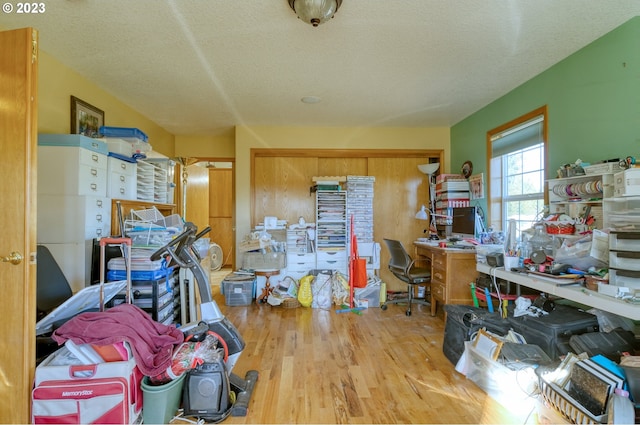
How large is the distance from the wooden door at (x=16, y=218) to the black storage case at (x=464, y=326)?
260 cm

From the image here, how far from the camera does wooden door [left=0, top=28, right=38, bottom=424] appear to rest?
142 cm

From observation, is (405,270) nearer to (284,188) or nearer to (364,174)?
(364,174)

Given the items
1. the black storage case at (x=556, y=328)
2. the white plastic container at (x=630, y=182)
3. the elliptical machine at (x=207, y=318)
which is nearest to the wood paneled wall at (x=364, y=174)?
the black storage case at (x=556, y=328)

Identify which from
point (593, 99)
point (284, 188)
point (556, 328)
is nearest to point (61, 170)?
point (284, 188)

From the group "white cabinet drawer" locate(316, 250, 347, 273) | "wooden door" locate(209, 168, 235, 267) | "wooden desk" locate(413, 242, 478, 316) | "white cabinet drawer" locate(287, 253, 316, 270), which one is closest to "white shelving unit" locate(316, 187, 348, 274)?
"white cabinet drawer" locate(316, 250, 347, 273)

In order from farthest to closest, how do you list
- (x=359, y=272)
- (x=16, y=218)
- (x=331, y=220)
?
(x=331, y=220) → (x=359, y=272) → (x=16, y=218)

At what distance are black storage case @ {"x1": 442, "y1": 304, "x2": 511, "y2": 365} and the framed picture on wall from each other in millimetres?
3613

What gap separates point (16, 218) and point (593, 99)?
3732mm

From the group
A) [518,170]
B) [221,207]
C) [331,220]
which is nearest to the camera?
[518,170]

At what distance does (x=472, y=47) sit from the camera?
223 centimetres

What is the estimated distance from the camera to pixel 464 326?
2.18m

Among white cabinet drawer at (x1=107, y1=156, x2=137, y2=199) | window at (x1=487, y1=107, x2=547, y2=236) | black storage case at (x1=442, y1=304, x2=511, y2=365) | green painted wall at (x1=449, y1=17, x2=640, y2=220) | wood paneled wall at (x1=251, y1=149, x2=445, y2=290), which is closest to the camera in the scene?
green painted wall at (x1=449, y1=17, x2=640, y2=220)

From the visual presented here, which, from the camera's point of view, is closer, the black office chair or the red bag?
the black office chair

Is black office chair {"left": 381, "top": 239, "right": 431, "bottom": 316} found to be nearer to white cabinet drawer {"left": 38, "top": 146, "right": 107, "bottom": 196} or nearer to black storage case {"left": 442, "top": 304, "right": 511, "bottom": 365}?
black storage case {"left": 442, "top": 304, "right": 511, "bottom": 365}
